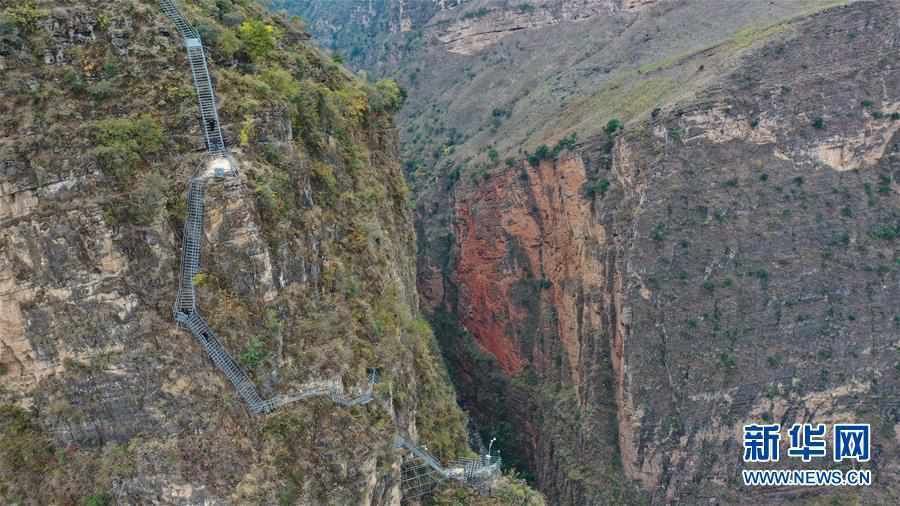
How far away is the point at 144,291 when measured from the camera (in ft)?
54.5

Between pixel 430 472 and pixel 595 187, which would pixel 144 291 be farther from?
pixel 595 187

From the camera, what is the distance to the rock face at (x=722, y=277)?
36188 mm

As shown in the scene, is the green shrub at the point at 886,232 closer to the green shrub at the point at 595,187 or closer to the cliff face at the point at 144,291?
the green shrub at the point at 595,187

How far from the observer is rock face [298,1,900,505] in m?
36.2

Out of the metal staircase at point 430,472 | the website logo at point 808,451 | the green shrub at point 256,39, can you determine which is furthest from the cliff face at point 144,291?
the website logo at point 808,451

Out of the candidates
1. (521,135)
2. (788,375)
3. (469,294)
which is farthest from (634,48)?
(788,375)

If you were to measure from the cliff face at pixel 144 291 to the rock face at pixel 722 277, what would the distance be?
22.0 metres

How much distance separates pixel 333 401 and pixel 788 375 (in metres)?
27.1

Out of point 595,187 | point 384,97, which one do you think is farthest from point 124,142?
point 595,187

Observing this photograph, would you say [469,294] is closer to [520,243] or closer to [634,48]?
[520,243]

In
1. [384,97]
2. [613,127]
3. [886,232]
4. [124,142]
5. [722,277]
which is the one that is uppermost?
[384,97]

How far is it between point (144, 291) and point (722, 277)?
29328 millimetres

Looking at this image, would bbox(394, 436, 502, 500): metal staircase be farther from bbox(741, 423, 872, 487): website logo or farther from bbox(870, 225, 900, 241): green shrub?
bbox(870, 225, 900, 241): green shrub

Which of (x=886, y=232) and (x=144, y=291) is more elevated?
(x=144, y=291)
